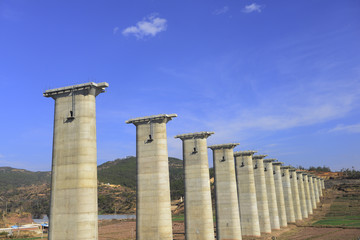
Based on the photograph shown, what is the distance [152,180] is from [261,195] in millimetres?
27261

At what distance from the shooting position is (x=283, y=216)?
60.4 m

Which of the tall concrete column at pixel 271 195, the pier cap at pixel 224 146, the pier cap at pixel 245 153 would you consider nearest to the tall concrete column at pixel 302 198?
the tall concrete column at pixel 271 195

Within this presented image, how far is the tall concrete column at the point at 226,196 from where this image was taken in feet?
139

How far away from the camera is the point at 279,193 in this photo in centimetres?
6216

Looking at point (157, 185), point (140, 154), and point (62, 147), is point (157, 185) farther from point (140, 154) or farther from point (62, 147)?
point (62, 147)

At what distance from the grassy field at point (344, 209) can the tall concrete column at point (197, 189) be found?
134 ft

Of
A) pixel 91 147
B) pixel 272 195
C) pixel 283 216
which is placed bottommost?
pixel 283 216

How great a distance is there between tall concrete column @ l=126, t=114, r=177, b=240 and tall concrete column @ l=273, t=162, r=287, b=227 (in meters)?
35.8

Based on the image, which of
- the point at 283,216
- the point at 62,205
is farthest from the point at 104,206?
the point at 62,205

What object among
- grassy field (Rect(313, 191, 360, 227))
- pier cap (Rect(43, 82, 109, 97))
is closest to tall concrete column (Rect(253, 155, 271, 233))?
grassy field (Rect(313, 191, 360, 227))

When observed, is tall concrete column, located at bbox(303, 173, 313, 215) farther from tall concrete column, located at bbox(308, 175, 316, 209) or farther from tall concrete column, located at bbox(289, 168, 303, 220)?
tall concrete column, located at bbox(289, 168, 303, 220)

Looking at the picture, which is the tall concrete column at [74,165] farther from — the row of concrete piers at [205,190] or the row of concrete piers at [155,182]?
the row of concrete piers at [205,190]

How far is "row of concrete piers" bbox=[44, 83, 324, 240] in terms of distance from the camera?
22484 millimetres

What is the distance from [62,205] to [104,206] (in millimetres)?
100177
